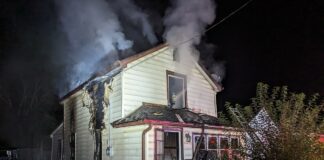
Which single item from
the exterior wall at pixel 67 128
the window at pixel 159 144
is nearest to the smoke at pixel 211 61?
the window at pixel 159 144

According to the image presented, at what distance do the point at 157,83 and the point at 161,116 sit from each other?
2.22m

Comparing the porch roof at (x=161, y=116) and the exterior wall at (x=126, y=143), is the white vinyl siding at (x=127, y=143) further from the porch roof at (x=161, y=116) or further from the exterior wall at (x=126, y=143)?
the porch roof at (x=161, y=116)

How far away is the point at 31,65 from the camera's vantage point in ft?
99.4

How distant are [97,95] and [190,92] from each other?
406 centimetres

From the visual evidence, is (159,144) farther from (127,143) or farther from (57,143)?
(57,143)

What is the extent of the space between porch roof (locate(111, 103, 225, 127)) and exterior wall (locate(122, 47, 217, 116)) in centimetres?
31

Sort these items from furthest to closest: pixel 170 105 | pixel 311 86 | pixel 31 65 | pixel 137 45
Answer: pixel 31 65
pixel 137 45
pixel 311 86
pixel 170 105

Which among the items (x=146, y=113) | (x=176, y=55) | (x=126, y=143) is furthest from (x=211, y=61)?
(x=126, y=143)

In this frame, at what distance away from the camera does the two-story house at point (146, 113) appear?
1155 cm

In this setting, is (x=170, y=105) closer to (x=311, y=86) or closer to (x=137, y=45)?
(x=137, y=45)

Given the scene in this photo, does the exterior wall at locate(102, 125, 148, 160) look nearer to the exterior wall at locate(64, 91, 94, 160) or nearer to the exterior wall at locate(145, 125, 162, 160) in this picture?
the exterior wall at locate(145, 125, 162, 160)

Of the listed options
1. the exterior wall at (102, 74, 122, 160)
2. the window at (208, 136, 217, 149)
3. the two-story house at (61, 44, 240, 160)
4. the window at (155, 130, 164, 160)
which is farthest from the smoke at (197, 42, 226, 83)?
the window at (155, 130, 164, 160)

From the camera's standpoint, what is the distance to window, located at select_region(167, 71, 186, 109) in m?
14.3

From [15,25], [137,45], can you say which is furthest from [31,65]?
[137,45]
